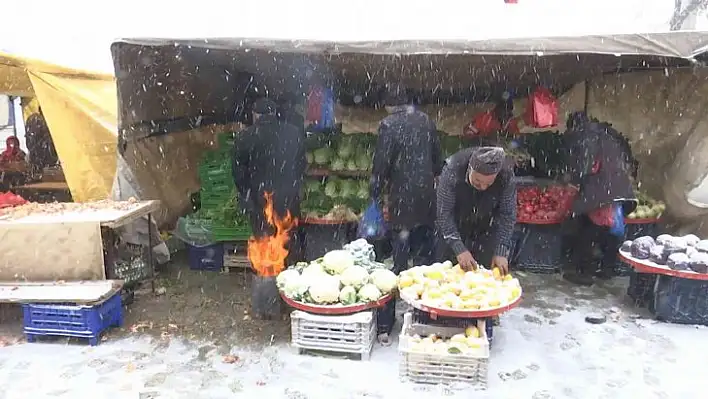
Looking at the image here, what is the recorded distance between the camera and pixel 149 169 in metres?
6.98

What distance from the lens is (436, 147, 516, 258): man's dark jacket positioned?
4621 millimetres

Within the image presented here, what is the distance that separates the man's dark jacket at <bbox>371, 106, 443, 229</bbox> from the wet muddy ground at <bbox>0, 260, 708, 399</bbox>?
120 centimetres

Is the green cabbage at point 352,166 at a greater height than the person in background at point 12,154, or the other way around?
the green cabbage at point 352,166

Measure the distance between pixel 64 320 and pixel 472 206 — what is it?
3.48 metres

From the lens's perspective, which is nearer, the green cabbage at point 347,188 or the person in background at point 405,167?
the person in background at point 405,167

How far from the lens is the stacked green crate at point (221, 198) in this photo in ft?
22.1

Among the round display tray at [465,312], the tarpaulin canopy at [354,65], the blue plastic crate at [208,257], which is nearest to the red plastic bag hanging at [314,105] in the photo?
the tarpaulin canopy at [354,65]

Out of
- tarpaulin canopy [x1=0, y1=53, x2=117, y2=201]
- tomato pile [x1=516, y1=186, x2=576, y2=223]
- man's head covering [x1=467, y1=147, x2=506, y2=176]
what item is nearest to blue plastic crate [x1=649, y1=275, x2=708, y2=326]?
tomato pile [x1=516, y1=186, x2=576, y2=223]

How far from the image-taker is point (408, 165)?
17.3 ft

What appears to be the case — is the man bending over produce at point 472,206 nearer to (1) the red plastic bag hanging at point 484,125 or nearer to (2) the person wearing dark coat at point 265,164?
(2) the person wearing dark coat at point 265,164

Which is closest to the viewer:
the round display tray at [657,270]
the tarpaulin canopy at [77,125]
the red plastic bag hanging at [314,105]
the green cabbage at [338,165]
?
the round display tray at [657,270]

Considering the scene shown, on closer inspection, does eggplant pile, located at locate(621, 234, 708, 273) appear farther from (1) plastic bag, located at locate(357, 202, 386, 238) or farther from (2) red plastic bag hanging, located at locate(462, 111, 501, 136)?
(1) plastic bag, located at locate(357, 202, 386, 238)

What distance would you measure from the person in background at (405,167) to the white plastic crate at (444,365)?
2.65 feet

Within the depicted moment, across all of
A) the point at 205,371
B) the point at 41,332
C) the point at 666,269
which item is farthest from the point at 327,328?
the point at 666,269
